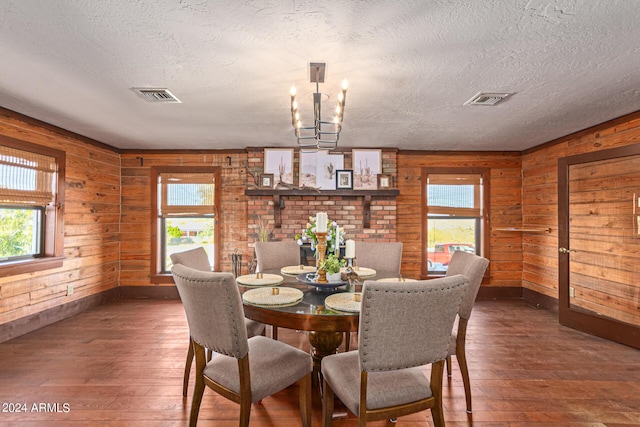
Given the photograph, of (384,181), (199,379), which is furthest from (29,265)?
(384,181)

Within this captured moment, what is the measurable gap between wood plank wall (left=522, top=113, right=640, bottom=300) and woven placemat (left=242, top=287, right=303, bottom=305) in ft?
12.1

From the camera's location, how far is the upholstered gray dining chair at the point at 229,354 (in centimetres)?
151

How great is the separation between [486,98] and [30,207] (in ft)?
15.4

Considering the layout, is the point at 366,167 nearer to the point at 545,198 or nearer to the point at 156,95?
the point at 545,198

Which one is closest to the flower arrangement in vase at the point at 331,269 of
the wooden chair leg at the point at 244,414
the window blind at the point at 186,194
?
the wooden chair leg at the point at 244,414

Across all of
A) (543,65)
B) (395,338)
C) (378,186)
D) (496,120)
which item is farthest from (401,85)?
(378,186)

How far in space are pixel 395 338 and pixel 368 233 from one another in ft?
11.0

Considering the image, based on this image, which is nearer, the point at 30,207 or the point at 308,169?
the point at 30,207

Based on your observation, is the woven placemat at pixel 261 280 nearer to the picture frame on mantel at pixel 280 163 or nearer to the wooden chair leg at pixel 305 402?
the wooden chair leg at pixel 305 402

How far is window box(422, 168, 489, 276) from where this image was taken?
485 cm

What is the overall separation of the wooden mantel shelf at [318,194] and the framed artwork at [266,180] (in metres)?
0.11

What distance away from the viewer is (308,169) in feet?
15.3

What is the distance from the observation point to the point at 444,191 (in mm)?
4887

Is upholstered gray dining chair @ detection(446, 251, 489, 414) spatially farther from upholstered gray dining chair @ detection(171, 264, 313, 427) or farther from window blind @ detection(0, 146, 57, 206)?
window blind @ detection(0, 146, 57, 206)
